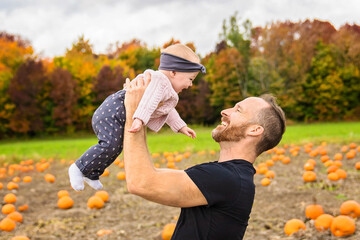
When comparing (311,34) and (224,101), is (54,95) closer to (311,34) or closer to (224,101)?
(224,101)

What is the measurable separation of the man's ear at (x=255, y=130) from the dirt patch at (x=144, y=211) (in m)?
2.05

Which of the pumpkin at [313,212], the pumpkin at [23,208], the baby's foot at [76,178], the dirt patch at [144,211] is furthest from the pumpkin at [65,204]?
the baby's foot at [76,178]

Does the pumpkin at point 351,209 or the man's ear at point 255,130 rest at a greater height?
the man's ear at point 255,130

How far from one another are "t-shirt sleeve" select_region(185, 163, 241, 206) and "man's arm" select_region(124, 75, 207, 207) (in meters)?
0.04

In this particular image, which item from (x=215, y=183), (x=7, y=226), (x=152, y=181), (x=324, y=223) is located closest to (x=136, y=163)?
(x=152, y=181)

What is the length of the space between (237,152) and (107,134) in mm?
913

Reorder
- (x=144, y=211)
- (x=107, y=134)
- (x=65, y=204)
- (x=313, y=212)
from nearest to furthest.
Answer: (x=107, y=134), (x=313, y=212), (x=144, y=211), (x=65, y=204)

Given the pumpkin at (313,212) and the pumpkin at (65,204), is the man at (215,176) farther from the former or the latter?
the pumpkin at (65,204)

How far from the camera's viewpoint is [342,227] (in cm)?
405

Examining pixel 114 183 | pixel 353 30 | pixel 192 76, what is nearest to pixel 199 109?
pixel 353 30

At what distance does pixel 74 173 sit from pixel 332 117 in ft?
138

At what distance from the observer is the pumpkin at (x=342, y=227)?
13.3 ft

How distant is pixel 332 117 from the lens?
40.9 m

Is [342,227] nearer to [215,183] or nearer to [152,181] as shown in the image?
[215,183]
